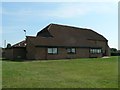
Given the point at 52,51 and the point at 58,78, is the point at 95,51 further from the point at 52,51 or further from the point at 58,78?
the point at 58,78

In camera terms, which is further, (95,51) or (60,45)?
(95,51)


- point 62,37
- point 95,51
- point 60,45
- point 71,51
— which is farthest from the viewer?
point 95,51

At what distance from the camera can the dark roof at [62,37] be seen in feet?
165

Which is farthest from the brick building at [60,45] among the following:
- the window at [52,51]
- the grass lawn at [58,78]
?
the grass lawn at [58,78]

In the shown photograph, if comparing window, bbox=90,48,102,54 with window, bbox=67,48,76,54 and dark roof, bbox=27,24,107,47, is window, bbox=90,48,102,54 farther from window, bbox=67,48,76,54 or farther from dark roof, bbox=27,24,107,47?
window, bbox=67,48,76,54

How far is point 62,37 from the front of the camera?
184 feet

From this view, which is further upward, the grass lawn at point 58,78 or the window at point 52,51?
the window at point 52,51

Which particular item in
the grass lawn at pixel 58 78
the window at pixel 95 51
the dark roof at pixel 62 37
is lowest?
the grass lawn at pixel 58 78

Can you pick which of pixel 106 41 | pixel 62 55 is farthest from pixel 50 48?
pixel 106 41

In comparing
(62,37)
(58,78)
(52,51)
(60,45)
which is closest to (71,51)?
(60,45)

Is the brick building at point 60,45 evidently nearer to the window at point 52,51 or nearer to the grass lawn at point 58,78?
the window at point 52,51

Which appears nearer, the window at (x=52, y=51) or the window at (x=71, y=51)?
the window at (x=52, y=51)

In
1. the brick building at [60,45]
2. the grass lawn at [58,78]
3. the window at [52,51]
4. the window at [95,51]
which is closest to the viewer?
the grass lawn at [58,78]

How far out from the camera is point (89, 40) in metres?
62.7
